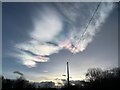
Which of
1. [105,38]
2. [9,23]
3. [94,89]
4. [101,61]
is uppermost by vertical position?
[9,23]

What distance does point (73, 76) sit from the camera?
13.8 metres

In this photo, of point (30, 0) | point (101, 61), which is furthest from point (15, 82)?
point (30, 0)

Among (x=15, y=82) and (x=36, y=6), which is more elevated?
(x=36, y=6)

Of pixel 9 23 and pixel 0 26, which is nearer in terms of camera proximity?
pixel 0 26

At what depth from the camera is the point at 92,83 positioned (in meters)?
17.5

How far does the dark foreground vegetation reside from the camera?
1321 centimetres

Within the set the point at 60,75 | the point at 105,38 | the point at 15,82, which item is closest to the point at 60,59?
the point at 60,75

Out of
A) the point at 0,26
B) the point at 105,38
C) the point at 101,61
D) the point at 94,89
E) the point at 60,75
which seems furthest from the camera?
the point at 94,89

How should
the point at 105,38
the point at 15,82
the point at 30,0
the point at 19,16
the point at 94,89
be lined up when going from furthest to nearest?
the point at 15,82
the point at 94,89
the point at 19,16
the point at 105,38
the point at 30,0

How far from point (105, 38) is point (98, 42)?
0.84 m

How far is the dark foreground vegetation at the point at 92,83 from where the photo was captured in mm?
13209

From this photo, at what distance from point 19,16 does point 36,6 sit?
112 centimetres

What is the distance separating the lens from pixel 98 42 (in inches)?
369

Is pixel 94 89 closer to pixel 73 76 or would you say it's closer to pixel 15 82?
pixel 73 76
